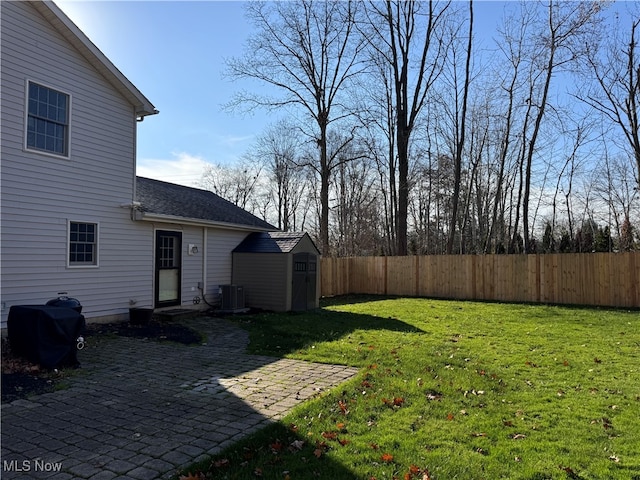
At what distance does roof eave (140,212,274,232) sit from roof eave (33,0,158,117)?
2.50m

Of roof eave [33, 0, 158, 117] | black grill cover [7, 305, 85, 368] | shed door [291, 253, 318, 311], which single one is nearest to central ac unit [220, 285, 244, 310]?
shed door [291, 253, 318, 311]

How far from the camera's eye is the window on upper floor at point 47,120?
8070 mm

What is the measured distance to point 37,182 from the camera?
26.4 feet

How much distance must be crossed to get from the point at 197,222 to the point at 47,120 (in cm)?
412

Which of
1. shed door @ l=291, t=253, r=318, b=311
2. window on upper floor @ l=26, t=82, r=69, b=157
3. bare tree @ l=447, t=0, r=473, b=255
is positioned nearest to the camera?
window on upper floor @ l=26, t=82, r=69, b=157

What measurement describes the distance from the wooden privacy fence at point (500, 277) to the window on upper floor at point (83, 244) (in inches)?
388

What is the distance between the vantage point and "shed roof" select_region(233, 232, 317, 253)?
1254 cm

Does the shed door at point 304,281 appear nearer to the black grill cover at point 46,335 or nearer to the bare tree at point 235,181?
the black grill cover at point 46,335

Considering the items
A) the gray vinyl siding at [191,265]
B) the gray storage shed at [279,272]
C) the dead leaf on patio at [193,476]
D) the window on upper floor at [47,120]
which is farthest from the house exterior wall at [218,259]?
the dead leaf on patio at [193,476]

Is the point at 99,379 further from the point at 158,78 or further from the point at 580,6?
the point at 580,6

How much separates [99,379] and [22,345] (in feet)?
4.90

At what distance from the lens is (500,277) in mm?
15984

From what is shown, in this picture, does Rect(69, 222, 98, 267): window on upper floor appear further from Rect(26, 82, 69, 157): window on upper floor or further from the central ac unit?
the central ac unit

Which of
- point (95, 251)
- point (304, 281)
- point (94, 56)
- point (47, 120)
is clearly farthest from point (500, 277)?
point (47, 120)
